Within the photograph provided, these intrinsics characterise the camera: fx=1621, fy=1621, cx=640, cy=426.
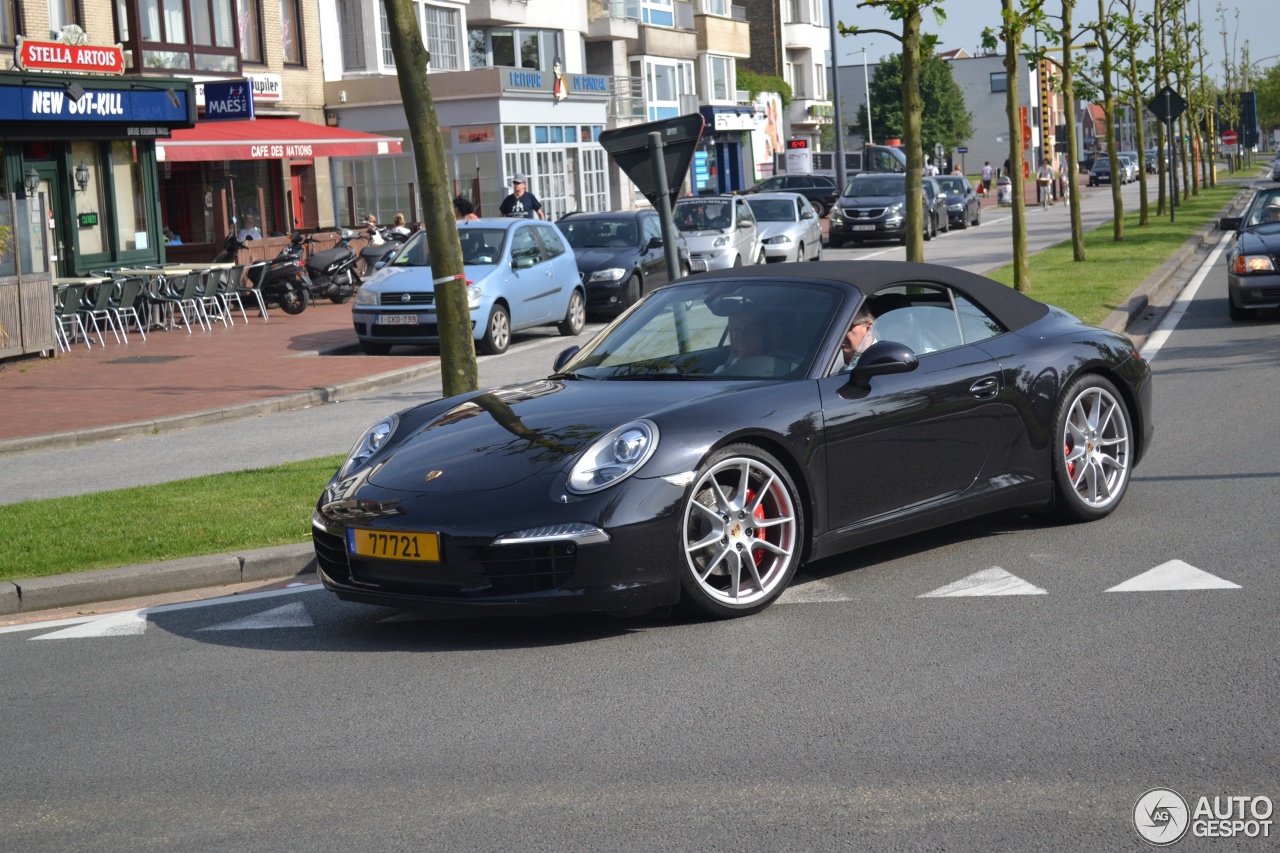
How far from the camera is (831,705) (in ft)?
16.7

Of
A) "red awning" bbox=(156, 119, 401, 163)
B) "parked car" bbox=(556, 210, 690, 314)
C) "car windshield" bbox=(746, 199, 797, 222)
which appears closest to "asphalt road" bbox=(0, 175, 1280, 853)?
"parked car" bbox=(556, 210, 690, 314)

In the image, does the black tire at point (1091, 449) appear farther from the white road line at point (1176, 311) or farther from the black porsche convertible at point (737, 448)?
the white road line at point (1176, 311)

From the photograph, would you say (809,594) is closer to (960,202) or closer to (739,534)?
(739,534)

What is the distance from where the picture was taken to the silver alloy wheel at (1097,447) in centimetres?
769

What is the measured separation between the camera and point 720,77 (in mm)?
68188

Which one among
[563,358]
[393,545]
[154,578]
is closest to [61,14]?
[154,578]

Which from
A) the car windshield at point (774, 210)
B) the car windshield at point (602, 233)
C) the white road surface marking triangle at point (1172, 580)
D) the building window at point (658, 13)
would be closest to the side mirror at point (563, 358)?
the white road surface marking triangle at point (1172, 580)

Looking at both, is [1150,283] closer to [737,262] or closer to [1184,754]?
[737,262]

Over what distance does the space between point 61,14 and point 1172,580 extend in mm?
27783

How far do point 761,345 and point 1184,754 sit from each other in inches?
114

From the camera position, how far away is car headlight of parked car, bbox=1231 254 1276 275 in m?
17.2

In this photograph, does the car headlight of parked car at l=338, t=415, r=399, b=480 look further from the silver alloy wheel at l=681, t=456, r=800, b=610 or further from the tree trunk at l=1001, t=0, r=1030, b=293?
the tree trunk at l=1001, t=0, r=1030, b=293

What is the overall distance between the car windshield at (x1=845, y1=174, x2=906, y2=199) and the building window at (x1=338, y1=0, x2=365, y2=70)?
13.3 metres

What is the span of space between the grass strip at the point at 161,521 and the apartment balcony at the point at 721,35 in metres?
58.2
